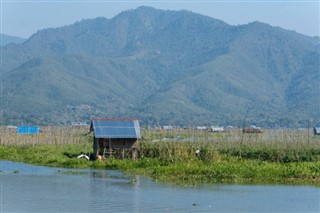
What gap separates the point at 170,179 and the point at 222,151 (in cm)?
1035

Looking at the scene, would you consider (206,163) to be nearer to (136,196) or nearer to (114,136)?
(114,136)

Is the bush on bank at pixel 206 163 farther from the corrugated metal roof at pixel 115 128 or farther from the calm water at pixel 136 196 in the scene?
the calm water at pixel 136 196

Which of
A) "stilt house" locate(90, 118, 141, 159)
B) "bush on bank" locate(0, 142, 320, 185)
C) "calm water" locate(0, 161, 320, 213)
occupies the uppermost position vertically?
"stilt house" locate(90, 118, 141, 159)

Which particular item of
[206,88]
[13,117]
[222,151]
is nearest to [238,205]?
[222,151]

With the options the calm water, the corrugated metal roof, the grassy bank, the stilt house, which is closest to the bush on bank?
the grassy bank

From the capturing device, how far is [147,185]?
86.0ft

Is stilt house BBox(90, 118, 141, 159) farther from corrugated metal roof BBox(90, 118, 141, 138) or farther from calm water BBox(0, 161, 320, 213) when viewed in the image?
calm water BBox(0, 161, 320, 213)

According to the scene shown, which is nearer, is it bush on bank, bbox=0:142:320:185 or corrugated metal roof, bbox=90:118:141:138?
bush on bank, bbox=0:142:320:185

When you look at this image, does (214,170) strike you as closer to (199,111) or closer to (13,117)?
(13,117)

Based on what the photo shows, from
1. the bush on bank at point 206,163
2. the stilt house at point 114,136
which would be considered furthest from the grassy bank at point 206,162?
the stilt house at point 114,136

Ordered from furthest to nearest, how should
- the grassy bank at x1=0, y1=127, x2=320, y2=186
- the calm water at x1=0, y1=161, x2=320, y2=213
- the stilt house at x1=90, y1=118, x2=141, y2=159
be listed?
the stilt house at x1=90, y1=118, x2=141, y2=159 < the grassy bank at x1=0, y1=127, x2=320, y2=186 < the calm water at x1=0, y1=161, x2=320, y2=213

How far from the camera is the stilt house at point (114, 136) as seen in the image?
3797cm

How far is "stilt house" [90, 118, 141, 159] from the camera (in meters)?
38.0

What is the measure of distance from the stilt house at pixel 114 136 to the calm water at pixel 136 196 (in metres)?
8.50
